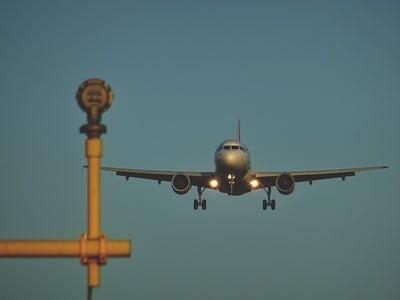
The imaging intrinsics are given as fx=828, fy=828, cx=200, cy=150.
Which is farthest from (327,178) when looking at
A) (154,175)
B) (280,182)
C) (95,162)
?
(95,162)

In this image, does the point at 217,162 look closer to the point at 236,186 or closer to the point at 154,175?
the point at 236,186

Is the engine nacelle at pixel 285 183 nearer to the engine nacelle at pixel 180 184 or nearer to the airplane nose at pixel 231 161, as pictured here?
the airplane nose at pixel 231 161

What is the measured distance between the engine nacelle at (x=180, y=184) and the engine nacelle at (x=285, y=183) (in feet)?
20.2

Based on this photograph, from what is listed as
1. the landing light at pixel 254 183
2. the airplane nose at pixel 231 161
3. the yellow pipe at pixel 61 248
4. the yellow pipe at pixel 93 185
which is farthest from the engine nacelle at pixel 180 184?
the yellow pipe at pixel 61 248

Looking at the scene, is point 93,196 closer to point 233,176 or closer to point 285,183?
point 233,176

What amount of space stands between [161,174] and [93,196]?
53357mm

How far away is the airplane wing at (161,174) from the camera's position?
5966cm

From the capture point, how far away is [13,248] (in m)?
9.02

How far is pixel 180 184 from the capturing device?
57.3 meters

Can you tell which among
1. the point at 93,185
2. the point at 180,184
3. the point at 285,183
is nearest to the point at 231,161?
the point at 180,184

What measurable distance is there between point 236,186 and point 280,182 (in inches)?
139

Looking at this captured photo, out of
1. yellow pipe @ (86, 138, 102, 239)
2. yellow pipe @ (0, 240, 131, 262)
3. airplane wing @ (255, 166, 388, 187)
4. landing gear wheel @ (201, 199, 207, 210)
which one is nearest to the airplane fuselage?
airplane wing @ (255, 166, 388, 187)

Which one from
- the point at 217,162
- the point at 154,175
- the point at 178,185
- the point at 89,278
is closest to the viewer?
the point at 89,278

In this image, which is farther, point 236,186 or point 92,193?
point 236,186
